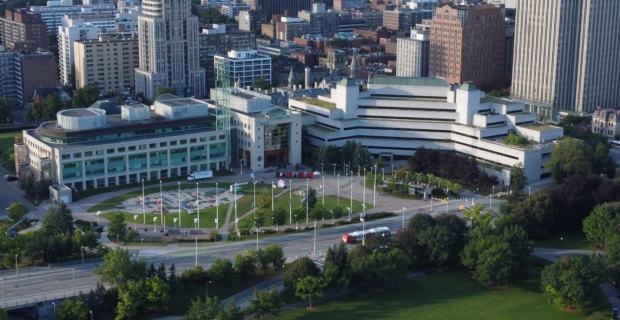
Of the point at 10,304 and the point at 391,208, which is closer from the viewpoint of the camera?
the point at 10,304

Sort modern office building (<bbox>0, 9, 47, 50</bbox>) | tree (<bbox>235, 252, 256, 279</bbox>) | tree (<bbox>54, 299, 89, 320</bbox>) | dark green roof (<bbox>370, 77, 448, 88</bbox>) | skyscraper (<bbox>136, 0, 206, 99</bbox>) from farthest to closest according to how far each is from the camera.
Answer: modern office building (<bbox>0, 9, 47, 50</bbox>) < skyscraper (<bbox>136, 0, 206, 99</bbox>) < dark green roof (<bbox>370, 77, 448, 88</bbox>) < tree (<bbox>235, 252, 256, 279</bbox>) < tree (<bbox>54, 299, 89, 320</bbox>)

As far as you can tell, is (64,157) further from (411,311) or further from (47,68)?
(47,68)

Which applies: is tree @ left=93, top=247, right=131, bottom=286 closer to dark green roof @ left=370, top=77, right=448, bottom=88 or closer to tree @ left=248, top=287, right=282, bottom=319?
tree @ left=248, top=287, right=282, bottom=319

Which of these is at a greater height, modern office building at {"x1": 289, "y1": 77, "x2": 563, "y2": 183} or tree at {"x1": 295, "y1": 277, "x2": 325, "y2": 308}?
modern office building at {"x1": 289, "y1": 77, "x2": 563, "y2": 183}

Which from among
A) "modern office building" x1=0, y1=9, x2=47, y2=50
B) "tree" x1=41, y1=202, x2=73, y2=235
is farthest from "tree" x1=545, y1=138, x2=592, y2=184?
"modern office building" x1=0, y1=9, x2=47, y2=50

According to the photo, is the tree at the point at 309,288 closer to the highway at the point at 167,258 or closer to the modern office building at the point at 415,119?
the highway at the point at 167,258

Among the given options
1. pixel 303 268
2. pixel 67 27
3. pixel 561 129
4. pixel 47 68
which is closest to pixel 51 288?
pixel 303 268
